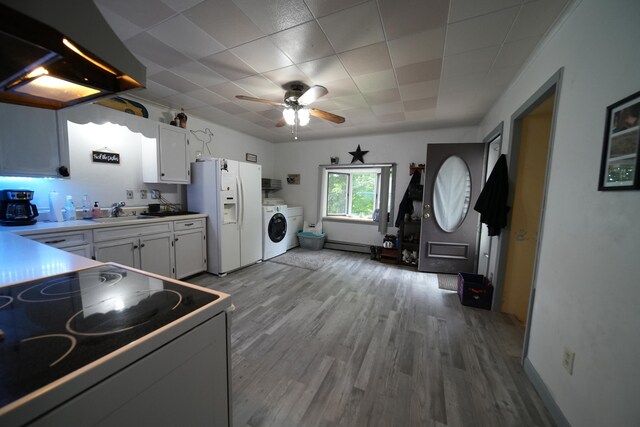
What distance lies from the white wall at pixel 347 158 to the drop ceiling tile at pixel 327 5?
3.17 meters

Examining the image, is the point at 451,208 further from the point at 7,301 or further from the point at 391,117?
the point at 7,301

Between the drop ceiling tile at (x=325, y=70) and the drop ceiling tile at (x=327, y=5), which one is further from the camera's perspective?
the drop ceiling tile at (x=325, y=70)

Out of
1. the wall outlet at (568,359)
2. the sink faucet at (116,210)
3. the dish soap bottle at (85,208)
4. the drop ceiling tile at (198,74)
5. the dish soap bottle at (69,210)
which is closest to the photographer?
the wall outlet at (568,359)

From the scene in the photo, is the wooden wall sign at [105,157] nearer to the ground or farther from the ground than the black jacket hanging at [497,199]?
farther from the ground

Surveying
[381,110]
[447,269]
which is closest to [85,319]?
[381,110]

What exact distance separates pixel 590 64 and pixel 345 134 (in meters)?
3.54

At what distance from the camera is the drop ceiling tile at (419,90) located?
2482 mm

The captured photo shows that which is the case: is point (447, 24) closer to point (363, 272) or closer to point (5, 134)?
point (363, 272)

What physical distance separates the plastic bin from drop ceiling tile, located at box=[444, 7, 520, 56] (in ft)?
12.1

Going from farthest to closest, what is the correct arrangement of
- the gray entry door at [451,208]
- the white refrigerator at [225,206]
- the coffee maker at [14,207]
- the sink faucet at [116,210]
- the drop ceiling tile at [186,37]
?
the gray entry door at [451,208] < the white refrigerator at [225,206] < the sink faucet at [116,210] < the coffee maker at [14,207] < the drop ceiling tile at [186,37]

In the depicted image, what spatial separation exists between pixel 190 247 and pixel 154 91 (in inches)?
77.7

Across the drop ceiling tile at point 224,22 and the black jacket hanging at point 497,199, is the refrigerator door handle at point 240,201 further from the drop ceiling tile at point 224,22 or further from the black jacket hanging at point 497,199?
the black jacket hanging at point 497,199

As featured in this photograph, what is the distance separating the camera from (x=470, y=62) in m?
2.06

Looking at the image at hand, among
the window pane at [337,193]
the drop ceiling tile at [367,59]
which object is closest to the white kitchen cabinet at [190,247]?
the drop ceiling tile at [367,59]
